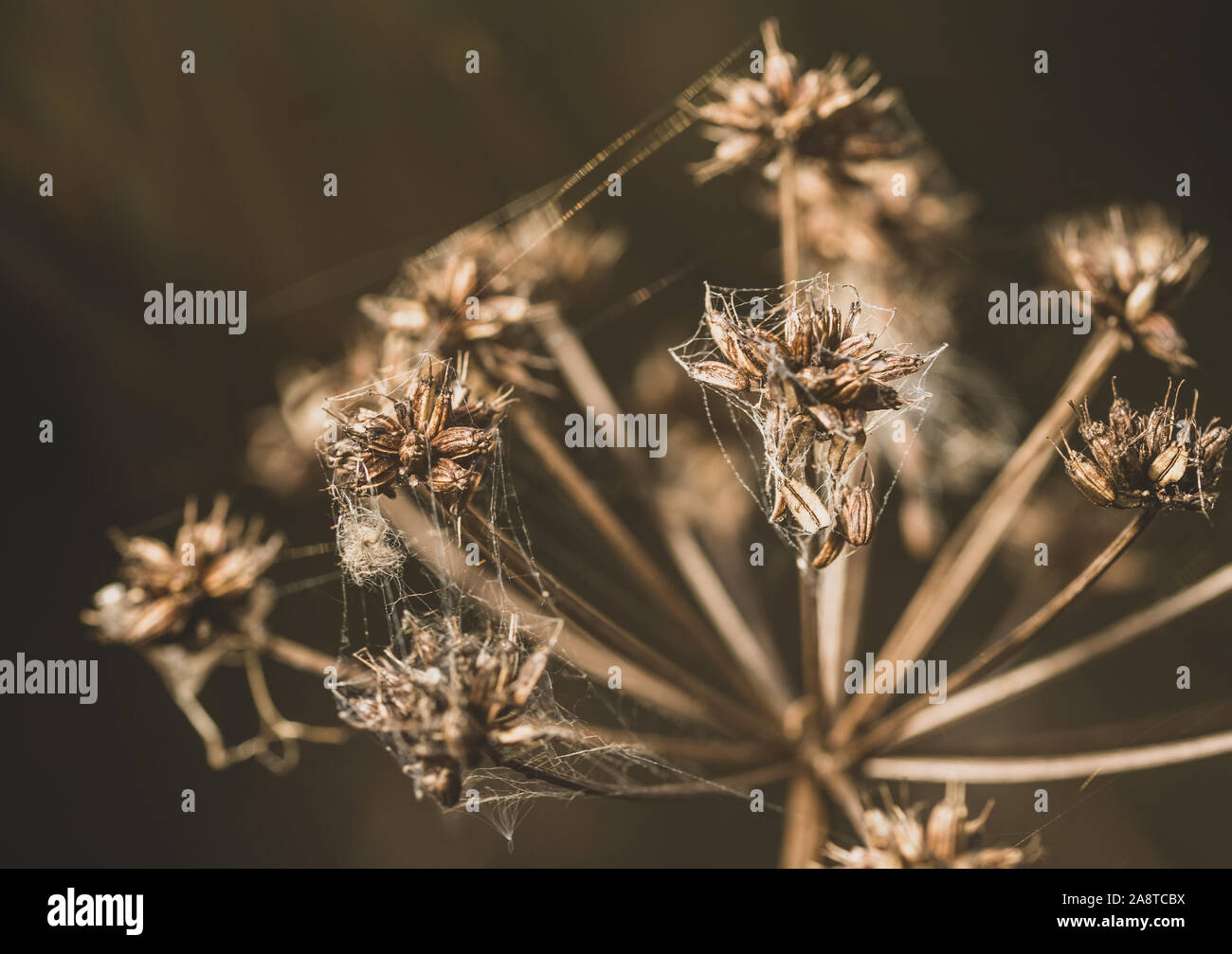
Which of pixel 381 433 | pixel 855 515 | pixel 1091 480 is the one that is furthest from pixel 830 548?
pixel 381 433

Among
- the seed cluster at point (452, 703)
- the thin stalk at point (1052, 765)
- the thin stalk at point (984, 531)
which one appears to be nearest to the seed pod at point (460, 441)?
the seed cluster at point (452, 703)

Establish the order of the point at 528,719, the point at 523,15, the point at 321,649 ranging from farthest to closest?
1. the point at 523,15
2. the point at 321,649
3. the point at 528,719

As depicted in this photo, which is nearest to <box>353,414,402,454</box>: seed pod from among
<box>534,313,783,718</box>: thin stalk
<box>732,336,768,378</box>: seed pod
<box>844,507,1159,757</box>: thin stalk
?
<box>732,336,768,378</box>: seed pod

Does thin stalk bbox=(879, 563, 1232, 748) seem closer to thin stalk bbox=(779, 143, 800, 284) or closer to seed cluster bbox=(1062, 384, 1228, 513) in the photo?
seed cluster bbox=(1062, 384, 1228, 513)

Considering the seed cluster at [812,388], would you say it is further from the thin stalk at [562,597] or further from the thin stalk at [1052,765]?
the thin stalk at [1052,765]
